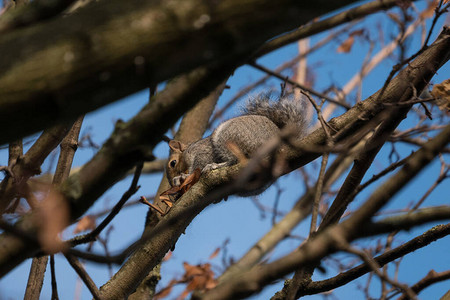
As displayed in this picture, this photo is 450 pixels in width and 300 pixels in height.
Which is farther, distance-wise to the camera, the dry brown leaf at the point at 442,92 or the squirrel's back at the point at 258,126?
the squirrel's back at the point at 258,126

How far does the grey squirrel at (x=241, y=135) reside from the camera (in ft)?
12.7

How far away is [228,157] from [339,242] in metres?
3.00

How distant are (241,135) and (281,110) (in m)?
0.47

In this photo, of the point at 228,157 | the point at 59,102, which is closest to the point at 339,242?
the point at 59,102

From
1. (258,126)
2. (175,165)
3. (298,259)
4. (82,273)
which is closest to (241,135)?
(258,126)

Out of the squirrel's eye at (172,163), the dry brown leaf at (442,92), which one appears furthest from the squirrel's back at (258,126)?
the dry brown leaf at (442,92)

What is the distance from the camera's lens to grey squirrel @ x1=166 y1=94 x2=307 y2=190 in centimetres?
Result: 387

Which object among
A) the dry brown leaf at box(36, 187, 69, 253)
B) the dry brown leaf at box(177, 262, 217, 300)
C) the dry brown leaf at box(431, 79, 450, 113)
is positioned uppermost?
the dry brown leaf at box(177, 262, 217, 300)

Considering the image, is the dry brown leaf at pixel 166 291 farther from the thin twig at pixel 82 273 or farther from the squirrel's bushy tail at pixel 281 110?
the thin twig at pixel 82 273

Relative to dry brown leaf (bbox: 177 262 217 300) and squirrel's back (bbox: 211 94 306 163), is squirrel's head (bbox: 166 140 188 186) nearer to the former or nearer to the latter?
squirrel's back (bbox: 211 94 306 163)

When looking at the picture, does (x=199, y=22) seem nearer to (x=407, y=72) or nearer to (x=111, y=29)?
(x=111, y=29)

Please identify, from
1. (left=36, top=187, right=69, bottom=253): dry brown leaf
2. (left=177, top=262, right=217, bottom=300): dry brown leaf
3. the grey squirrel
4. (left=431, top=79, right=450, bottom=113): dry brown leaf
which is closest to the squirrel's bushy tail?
the grey squirrel

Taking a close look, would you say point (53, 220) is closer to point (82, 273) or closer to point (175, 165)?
point (82, 273)

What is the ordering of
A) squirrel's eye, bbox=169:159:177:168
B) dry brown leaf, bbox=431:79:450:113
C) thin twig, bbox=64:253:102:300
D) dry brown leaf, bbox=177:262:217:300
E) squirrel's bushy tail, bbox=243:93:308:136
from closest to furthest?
thin twig, bbox=64:253:102:300 → dry brown leaf, bbox=431:79:450:113 → dry brown leaf, bbox=177:262:217:300 → squirrel's bushy tail, bbox=243:93:308:136 → squirrel's eye, bbox=169:159:177:168
